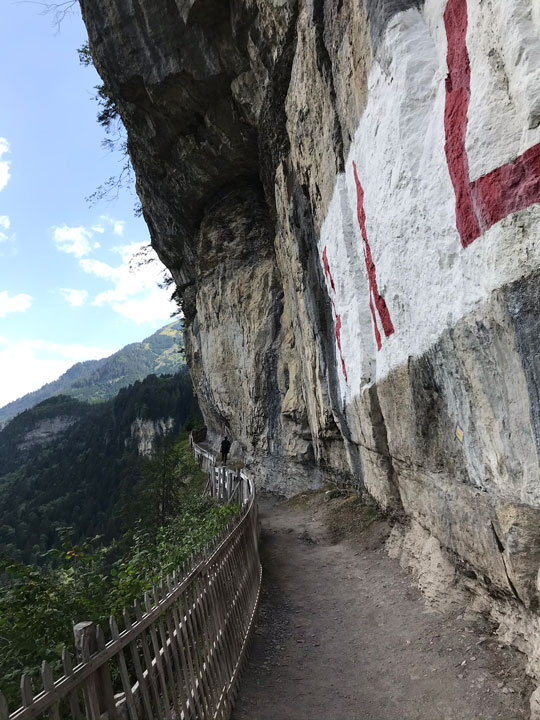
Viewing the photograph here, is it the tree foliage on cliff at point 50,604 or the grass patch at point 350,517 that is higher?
the tree foliage on cliff at point 50,604

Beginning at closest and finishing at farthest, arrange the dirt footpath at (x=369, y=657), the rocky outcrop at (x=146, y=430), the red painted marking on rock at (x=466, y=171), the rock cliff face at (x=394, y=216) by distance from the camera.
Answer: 1. the red painted marking on rock at (x=466, y=171)
2. the rock cliff face at (x=394, y=216)
3. the dirt footpath at (x=369, y=657)
4. the rocky outcrop at (x=146, y=430)

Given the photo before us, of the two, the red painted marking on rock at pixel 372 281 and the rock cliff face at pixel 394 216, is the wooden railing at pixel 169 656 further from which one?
the red painted marking on rock at pixel 372 281

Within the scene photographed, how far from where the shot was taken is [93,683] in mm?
1877

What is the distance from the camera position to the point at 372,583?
17.8 feet

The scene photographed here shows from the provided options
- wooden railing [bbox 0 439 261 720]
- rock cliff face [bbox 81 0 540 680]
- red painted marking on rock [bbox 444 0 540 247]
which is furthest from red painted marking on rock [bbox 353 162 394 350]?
wooden railing [bbox 0 439 261 720]

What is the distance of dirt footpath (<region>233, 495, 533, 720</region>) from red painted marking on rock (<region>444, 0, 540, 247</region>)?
9.87 ft

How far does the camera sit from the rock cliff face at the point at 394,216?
113 inches

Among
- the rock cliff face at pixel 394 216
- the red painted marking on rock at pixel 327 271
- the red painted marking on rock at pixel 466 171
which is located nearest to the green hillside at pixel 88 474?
the rock cliff face at pixel 394 216

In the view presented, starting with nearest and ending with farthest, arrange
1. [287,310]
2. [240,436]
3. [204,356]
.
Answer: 1. [287,310]
2. [240,436]
3. [204,356]

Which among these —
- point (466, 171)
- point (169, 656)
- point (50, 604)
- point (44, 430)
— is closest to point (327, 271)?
point (466, 171)

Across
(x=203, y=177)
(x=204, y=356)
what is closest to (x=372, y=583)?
(x=203, y=177)

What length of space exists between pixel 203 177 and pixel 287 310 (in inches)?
209

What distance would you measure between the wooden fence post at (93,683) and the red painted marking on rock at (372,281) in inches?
167

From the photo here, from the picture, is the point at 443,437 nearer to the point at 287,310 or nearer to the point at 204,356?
the point at 287,310
